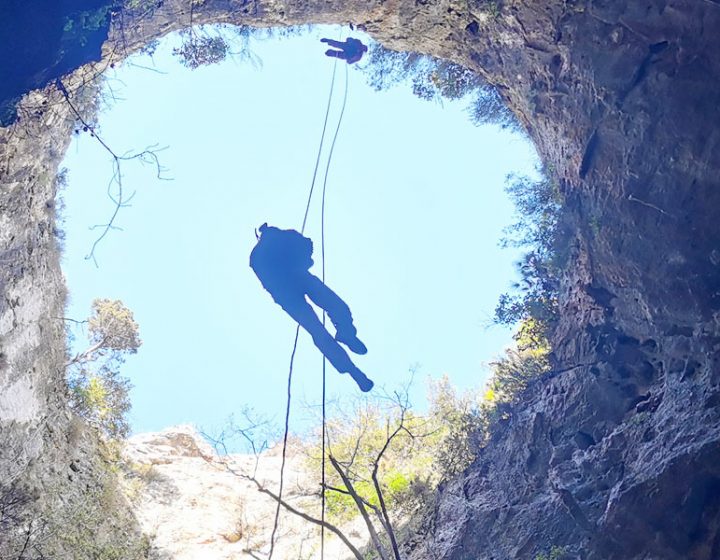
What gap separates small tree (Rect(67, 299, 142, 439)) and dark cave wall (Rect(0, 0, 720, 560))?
2268 mm

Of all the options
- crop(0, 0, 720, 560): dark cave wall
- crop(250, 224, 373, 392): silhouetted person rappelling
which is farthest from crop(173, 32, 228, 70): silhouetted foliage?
crop(250, 224, 373, 392): silhouetted person rappelling

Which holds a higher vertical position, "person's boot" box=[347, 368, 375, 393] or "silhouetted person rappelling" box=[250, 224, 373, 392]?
"silhouetted person rappelling" box=[250, 224, 373, 392]

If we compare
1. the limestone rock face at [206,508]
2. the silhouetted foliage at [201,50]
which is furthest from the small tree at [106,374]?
the silhouetted foliage at [201,50]

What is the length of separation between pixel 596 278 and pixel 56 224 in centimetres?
1039

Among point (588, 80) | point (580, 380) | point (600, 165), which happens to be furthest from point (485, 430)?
point (588, 80)

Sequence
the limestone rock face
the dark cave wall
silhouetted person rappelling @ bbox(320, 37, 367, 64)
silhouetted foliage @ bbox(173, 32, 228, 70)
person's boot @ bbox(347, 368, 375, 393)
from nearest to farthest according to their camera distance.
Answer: the dark cave wall, person's boot @ bbox(347, 368, 375, 393), silhouetted person rappelling @ bbox(320, 37, 367, 64), silhouetted foliage @ bbox(173, 32, 228, 70), the limestone rock face

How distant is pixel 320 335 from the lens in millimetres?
6781

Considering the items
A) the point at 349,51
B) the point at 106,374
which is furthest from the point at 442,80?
the point at 106,374

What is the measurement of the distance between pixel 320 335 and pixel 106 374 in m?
10.5

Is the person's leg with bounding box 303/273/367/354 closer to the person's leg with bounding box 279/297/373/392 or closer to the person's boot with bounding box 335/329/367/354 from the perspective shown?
the person's boot with bounding box 335/329/367/354

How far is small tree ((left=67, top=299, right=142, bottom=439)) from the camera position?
41.4 ft

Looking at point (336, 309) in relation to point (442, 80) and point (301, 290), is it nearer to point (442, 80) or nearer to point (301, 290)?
point (301, 290)

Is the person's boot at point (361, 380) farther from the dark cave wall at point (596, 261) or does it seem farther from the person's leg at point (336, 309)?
the dark cave wall at point (596, 261)

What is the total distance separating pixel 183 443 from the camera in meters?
21.3
